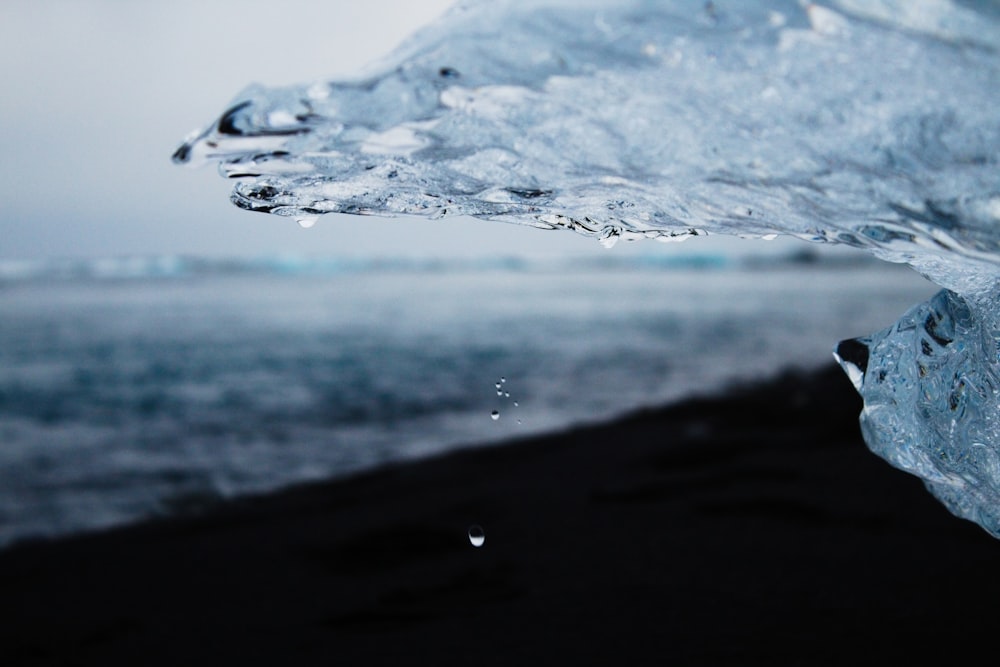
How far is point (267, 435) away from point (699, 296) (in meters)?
12.4

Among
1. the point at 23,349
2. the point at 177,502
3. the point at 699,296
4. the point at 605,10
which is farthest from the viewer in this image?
the point at 699,296

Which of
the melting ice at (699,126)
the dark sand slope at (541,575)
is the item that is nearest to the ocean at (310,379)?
the dark sand slope at (541,575)

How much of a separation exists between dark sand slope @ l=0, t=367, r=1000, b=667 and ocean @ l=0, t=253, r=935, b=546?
1.95 feet

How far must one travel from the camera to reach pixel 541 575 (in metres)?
2.58

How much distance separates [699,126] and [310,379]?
5.54m

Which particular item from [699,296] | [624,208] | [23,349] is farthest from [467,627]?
[699,296]

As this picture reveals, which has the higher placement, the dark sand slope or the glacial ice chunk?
the glacial ice chunk

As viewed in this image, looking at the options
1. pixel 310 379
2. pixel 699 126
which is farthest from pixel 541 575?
pixel 310 379

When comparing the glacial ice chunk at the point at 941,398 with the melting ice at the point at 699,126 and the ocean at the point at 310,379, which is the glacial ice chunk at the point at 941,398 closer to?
the melting ice at the point at 699,126

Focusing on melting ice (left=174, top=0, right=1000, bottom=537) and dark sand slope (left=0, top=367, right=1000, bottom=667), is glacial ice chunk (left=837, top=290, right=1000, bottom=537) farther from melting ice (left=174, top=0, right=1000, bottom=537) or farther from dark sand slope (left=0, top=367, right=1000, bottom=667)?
dark sand slope (left=0, top=367, right=1000, bottom=667)

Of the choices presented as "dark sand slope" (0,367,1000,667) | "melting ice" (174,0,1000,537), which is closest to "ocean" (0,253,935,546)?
"dark sand slope" (0,367,1000,667)

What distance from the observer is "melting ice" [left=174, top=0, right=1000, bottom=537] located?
1.32 metres

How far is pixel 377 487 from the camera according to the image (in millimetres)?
3719

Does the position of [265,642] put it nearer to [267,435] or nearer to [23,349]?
[267,435]
